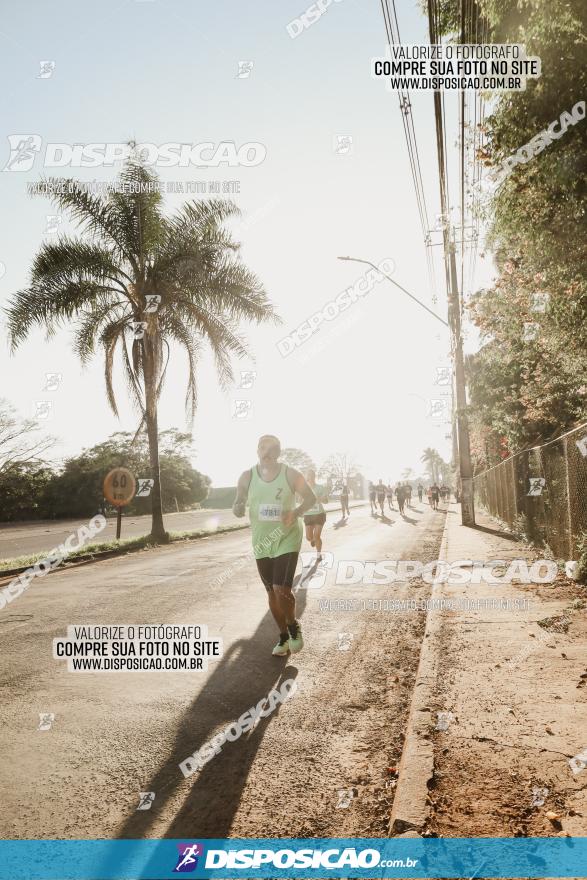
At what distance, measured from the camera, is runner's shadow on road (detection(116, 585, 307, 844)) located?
8.89 feet

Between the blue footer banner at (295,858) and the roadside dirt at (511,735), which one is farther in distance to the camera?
the roadside dirt at (511,735)

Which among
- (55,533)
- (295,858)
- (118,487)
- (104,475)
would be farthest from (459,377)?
(104,475)

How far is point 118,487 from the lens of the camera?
15438mm

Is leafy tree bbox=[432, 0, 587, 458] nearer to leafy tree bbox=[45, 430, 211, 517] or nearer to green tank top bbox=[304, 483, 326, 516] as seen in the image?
green tank top bbox=[304, 483, 326, 516]

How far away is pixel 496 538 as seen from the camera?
574 inches

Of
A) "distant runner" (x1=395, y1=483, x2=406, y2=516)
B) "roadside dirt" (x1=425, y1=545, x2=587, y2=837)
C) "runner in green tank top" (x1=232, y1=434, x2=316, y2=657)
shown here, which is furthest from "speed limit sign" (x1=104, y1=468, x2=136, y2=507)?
"distant runner" (x1=395, y1=483, x2=406, y2=516)

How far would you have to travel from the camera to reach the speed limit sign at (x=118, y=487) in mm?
15261

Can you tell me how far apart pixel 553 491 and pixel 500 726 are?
6650mm

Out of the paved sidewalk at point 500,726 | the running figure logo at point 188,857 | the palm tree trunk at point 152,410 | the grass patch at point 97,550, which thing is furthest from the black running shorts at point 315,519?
the running figure logo at point 188,857

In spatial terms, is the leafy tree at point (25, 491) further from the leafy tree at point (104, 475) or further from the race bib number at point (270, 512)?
the race bib number at point (270, 512)

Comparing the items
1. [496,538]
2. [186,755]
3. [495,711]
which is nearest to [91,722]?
[186,755]

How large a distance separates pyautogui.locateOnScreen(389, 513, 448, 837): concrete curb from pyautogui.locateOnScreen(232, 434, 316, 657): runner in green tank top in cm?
128

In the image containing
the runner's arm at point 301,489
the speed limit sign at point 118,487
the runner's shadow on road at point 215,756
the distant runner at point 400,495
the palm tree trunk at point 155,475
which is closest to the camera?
the runner's shadow on road at point 215,756

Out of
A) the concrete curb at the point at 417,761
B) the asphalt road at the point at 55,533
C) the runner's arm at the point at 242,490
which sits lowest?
the asphalt road at the point at 55,533
